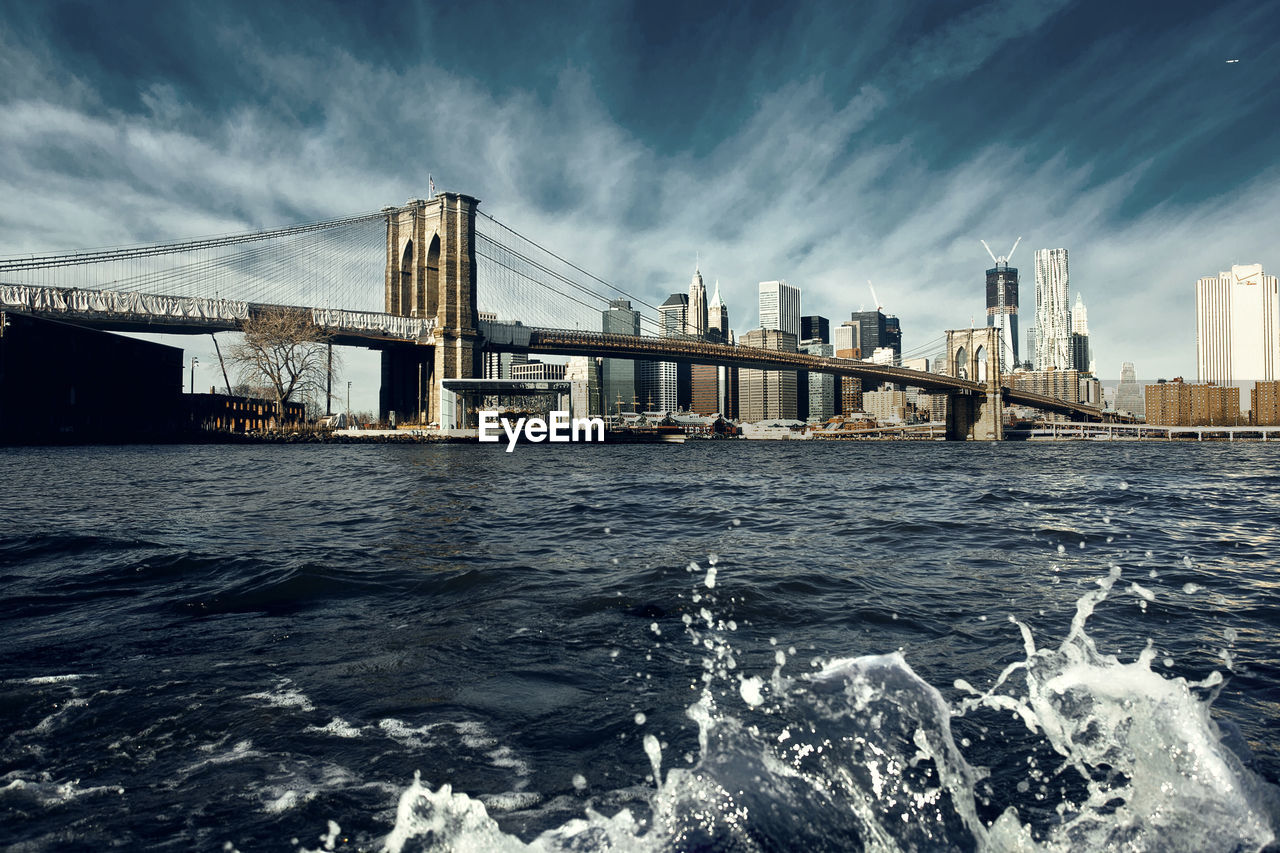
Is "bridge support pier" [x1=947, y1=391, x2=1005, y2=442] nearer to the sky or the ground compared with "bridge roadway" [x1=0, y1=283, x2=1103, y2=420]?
nearer to the ground

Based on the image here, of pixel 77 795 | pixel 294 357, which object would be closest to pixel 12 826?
pixel 77 795

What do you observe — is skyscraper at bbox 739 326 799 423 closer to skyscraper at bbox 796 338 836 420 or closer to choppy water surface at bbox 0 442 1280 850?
skyscraper at bbox 796 338 836 420

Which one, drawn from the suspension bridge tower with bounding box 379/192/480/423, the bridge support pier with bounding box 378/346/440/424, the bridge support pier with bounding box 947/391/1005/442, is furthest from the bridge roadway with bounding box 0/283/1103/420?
the bridge support pier with bounding box 947/391/1005/442

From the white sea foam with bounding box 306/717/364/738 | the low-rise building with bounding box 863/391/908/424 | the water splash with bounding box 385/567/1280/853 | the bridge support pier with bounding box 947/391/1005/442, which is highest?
the low-rise building with bounding box 863/391/908/424

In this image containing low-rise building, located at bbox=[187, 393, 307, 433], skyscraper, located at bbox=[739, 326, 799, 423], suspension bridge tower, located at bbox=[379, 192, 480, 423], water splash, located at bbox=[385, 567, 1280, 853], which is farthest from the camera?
skyscraper, located at bbox=[739, 326, 799, 423]

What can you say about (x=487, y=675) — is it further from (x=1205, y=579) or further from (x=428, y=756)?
(x=1205, y=579)

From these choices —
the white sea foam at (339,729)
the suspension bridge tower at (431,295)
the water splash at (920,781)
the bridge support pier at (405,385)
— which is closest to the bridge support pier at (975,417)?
the suspension bridge tower at (431,295)
